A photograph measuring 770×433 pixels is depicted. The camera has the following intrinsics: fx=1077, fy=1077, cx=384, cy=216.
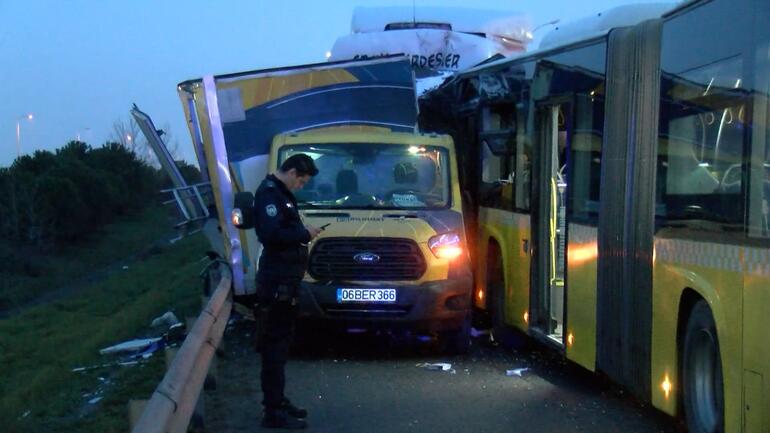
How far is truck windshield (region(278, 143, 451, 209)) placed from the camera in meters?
11.8

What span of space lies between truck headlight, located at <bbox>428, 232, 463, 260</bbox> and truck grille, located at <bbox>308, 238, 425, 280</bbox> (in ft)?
0.71

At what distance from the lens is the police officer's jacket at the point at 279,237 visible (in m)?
7.81

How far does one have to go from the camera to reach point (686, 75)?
276 inches

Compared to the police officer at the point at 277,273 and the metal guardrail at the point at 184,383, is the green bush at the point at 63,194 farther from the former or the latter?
the police officer at the point at 277,273

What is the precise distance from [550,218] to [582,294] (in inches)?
59.3

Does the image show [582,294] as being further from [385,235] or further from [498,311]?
[498,311]

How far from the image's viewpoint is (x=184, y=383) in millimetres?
6668

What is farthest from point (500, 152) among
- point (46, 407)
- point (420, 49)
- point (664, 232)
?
point (420, 49)

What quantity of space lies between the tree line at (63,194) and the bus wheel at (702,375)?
4189cm

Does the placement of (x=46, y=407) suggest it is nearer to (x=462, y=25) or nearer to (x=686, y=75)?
(x=686, y=75)

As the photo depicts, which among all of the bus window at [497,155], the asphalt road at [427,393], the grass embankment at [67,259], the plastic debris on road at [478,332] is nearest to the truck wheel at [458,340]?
the asphalt road at [427,393]

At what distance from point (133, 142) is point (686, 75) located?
267 ft

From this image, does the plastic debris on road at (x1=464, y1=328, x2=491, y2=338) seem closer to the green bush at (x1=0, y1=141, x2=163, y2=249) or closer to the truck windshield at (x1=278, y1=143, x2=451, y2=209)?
the truck windshield at (x1=278, y1=143, x2=451, y2=209)

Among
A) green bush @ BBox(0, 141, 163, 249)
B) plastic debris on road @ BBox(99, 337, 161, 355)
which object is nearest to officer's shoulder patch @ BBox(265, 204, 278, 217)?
plastic debris on road @ BBox(99, 337, 161, 355)
